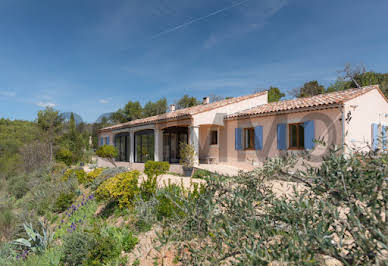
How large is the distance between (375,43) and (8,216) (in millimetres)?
22504

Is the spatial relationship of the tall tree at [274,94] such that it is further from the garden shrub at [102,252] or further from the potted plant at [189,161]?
the garden shrub at [102,252]

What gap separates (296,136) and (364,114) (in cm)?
341

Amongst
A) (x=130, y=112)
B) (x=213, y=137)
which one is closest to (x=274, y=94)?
(x=213, y=137)

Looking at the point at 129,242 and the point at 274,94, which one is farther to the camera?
the point at 274,94

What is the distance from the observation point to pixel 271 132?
40.0 feet

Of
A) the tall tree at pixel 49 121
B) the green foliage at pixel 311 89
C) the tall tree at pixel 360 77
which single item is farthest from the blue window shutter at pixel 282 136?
the tall tree at pixel 49 121

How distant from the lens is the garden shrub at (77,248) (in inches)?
210

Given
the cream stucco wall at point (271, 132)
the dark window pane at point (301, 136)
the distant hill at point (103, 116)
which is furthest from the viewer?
the distant hill at point (103, 116)

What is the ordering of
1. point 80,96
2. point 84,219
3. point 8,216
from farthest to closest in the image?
point 80,96 → point 8,216 → point 84,219

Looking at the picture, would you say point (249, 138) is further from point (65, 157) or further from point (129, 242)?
point (65, 157)

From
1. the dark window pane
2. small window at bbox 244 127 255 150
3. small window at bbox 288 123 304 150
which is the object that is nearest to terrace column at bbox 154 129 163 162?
small window at bbox 244 127 255 150

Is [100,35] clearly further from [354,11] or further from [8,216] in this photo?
[354,11]

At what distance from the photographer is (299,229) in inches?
69.5

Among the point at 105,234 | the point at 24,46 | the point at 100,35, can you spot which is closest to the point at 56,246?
the point at 105,234
